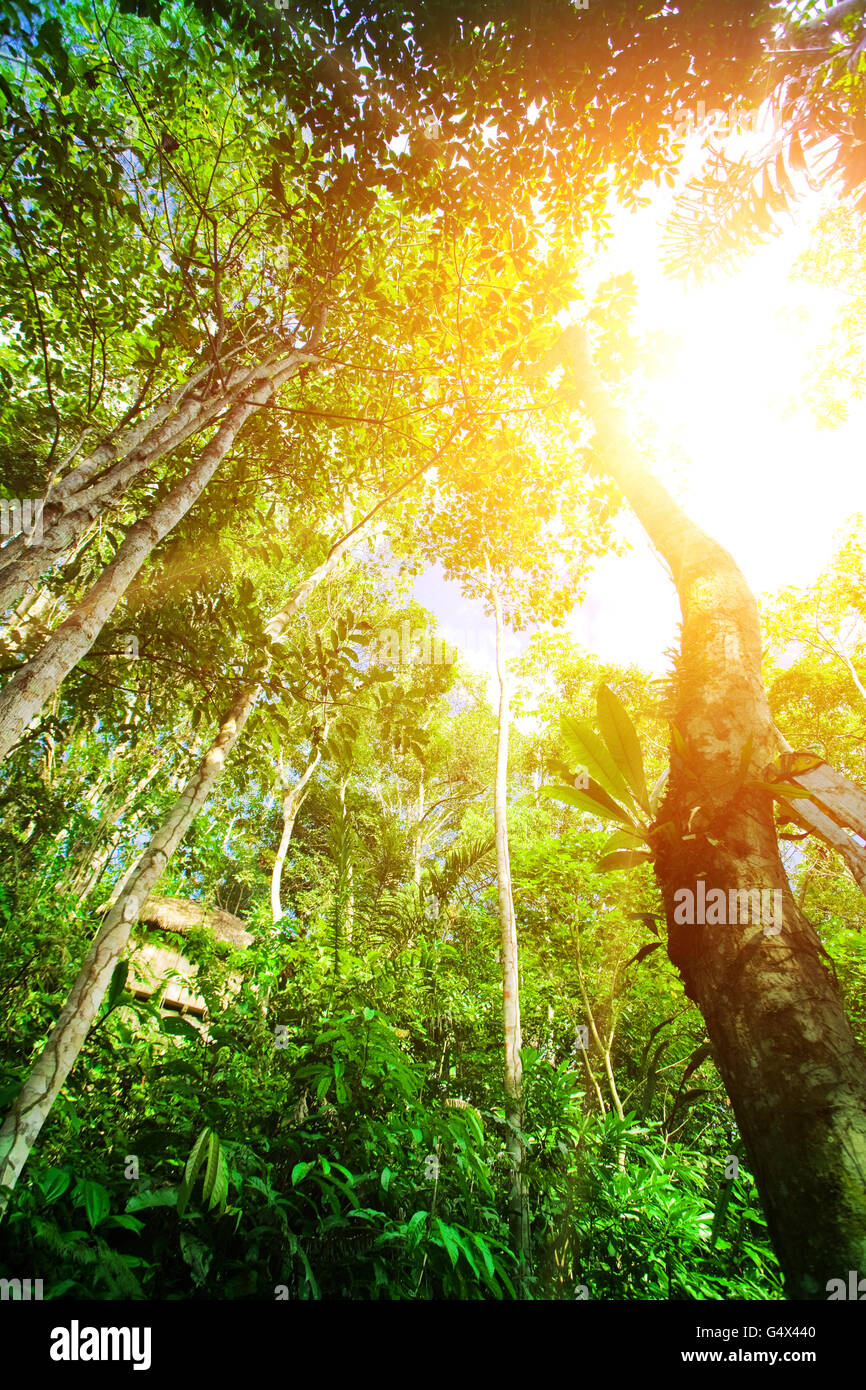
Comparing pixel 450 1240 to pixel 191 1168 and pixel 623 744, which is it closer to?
pixel 191 1168

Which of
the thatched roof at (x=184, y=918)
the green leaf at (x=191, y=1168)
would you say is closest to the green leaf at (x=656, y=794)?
A: the green leaf at (x=191, y=1168)

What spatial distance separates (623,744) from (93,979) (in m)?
2.80

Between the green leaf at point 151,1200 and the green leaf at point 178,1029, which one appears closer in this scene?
the green leaf at point 151,1200

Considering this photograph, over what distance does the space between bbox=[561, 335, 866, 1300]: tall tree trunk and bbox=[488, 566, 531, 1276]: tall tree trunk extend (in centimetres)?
317

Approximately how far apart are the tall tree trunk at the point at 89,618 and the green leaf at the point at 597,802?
2.03 meters

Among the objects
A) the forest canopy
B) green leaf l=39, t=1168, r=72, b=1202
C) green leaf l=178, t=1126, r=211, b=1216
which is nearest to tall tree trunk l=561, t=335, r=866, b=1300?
the forest canopy

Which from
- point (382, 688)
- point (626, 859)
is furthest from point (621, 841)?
point (382, 688)

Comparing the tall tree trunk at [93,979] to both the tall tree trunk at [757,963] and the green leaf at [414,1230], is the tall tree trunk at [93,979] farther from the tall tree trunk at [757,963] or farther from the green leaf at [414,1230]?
the tall tree trunk at [757,963]

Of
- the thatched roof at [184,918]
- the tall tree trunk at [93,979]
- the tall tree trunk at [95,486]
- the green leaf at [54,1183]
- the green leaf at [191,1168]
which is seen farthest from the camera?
the thatched roof at [184,918]

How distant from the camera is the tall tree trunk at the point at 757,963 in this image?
729 millimetres

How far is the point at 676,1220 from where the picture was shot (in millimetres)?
3568

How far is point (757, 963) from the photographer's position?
925mm

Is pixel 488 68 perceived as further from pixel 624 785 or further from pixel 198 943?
pixel 198 943
